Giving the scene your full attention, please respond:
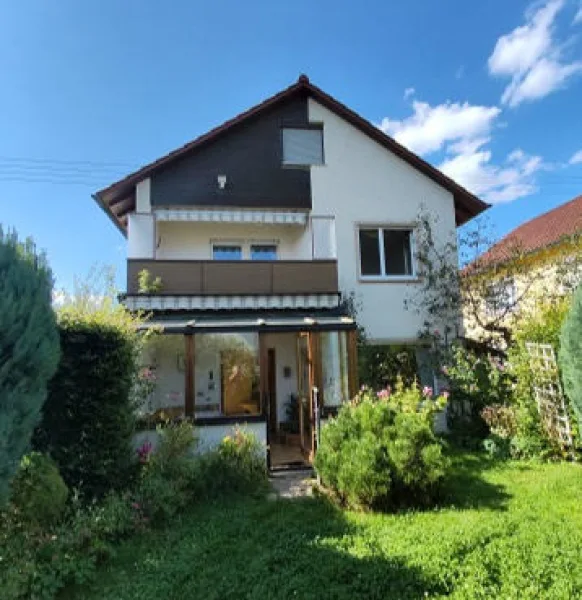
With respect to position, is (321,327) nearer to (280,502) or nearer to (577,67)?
(280,502)

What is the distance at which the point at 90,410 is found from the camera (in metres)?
10.5

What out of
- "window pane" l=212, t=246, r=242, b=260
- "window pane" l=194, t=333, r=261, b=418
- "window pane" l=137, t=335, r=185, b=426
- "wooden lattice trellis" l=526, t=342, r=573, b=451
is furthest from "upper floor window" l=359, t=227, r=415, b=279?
"window pane" l=137, t=335, r=185, b=426

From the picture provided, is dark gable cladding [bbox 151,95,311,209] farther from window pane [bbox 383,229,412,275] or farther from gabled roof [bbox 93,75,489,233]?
window pane [bbox 383,229,412,275]

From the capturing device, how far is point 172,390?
15531 mm

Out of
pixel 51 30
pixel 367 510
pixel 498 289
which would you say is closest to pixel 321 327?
pixel 367 510

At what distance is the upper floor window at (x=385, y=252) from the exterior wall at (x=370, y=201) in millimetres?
544

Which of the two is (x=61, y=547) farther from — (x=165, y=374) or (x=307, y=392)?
(x=307, y=392)

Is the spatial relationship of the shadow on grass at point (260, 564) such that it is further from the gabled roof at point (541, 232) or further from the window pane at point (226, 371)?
the gabled roof at point (541, 232)

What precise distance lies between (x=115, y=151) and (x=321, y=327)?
1736 cm

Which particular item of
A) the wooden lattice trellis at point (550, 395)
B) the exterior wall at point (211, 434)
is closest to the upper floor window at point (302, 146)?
the exterior wall at point (211, 434)

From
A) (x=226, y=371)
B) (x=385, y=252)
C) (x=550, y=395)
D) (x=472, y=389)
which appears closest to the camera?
(x=550, y=395)

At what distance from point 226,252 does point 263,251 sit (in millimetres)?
1878

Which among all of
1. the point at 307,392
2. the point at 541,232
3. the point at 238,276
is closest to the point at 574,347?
the point at 307,392

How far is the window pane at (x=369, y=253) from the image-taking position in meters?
21.1
